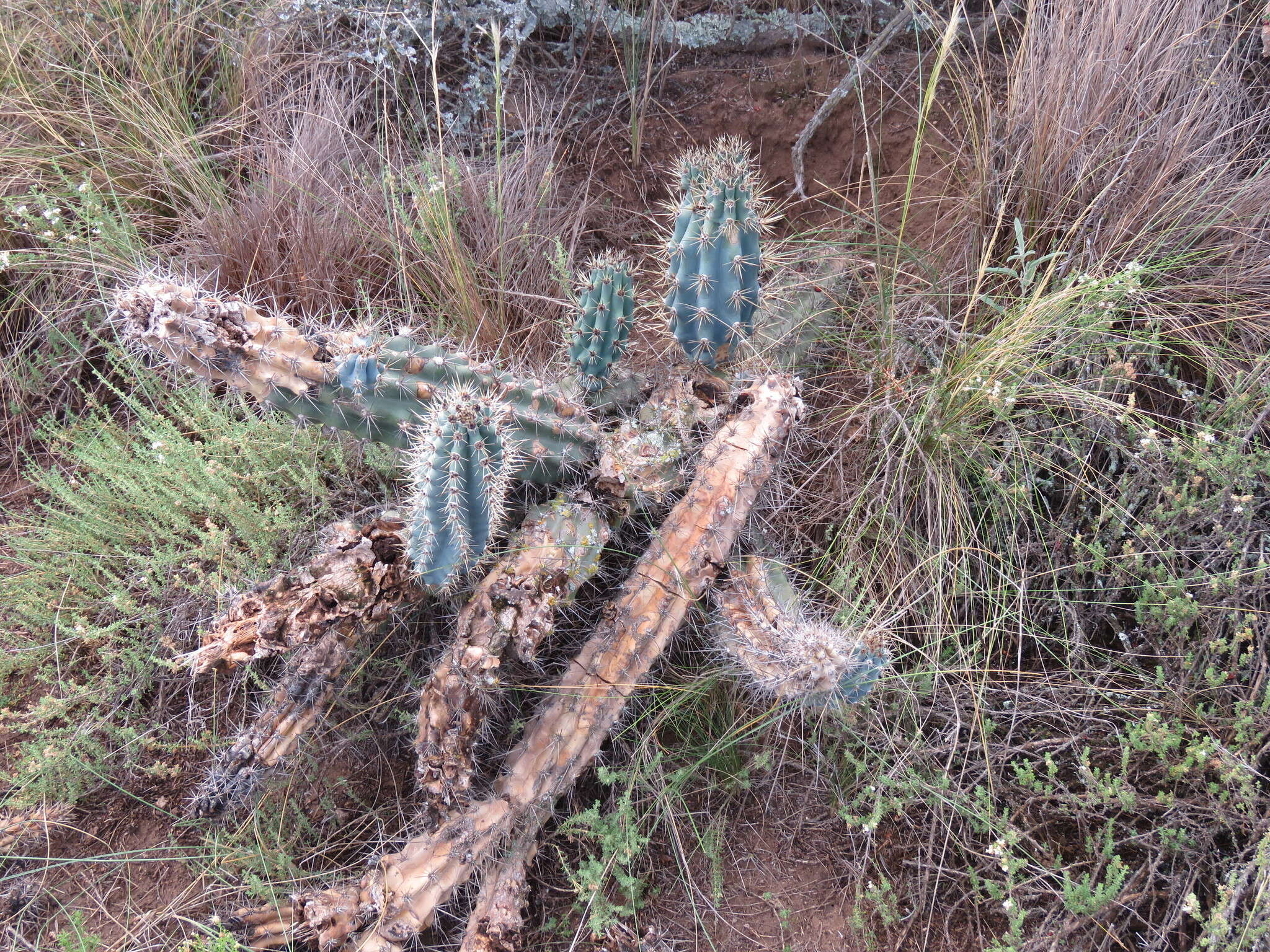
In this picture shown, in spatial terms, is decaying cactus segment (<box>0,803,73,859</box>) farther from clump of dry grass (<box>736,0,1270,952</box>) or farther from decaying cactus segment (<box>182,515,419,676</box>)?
clump of dry grass (<box>736,0,1270,952</box>)

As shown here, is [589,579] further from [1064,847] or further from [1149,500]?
[1149,500]

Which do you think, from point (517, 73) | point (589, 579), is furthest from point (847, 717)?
point (517, 73)

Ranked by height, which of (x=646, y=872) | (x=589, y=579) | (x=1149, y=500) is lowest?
(x=646, y=872)

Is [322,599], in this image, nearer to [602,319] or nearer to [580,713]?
[580,713]

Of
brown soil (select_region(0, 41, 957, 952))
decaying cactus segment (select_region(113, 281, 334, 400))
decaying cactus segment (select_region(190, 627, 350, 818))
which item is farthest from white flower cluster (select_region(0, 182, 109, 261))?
decaying cactus segment (select_region(190, 627, 350, 818))

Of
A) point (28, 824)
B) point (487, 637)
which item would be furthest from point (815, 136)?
point (28, 824)

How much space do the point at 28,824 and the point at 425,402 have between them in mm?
1400

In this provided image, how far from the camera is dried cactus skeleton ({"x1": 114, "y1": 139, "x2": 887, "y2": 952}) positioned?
177 cm

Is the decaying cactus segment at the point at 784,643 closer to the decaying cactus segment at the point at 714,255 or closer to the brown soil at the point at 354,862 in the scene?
the brown soil at the point at 354,862

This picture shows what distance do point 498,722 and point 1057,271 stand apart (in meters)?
2.03

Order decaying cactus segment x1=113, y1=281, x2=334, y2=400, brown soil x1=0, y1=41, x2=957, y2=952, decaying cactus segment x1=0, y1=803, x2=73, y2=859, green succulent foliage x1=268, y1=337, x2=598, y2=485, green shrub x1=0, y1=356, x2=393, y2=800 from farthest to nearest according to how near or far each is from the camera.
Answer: green shrub x1=0, y1=356, x2=393, y2=800
decaying cactus segment x1=0, y1=803, x2=73, y2=859
brown soil x1=0, y1=41, x2=957, y2=952
green succulent foliage x1=268, y1=337, x2=598, y2=485
decaying cactus segment x1=113, y1=281, x2=334, y2=400

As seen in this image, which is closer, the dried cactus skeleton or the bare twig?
the dried cactus skeleton

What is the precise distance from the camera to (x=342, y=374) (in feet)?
6.16

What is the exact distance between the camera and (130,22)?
3301 millimetres
